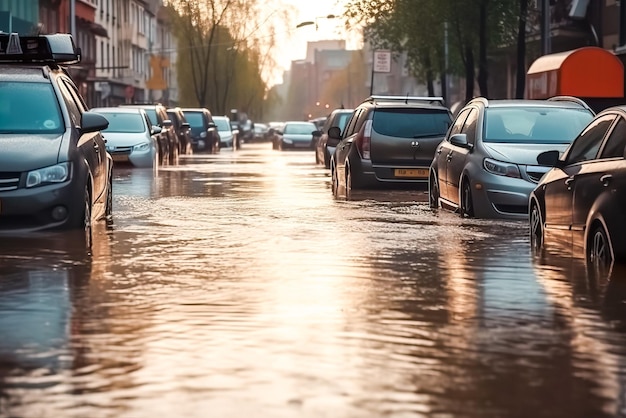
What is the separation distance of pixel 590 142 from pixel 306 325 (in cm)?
490

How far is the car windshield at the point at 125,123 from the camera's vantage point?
3362 cm

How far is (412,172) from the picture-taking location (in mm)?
23875

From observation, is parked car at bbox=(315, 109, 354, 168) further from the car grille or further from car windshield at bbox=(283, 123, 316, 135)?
the car grille

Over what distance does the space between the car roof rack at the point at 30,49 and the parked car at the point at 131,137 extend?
52.2 ft

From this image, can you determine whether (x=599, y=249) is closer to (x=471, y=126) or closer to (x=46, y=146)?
(x=46, y=146)

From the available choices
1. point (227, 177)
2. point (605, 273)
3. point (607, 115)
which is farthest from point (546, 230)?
point (227, 177)

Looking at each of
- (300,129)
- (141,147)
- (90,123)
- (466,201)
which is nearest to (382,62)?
(300,129)

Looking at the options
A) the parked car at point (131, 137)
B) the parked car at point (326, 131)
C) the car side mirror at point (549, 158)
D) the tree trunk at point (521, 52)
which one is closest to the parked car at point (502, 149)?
the car side mirror at point (549, 158)

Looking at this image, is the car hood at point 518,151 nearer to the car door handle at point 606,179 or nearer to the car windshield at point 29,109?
the car windshield at point 29,109

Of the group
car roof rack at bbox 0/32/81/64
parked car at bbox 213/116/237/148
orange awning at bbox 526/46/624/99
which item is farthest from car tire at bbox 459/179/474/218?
parked car at bbox 213/116/237/148

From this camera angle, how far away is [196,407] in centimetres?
618

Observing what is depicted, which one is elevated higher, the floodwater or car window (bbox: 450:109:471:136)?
car window (bbox: 450:109:471:136)

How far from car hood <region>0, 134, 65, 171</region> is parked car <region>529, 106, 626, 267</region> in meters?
4.33

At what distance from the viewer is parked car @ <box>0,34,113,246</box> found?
46.3 ft
